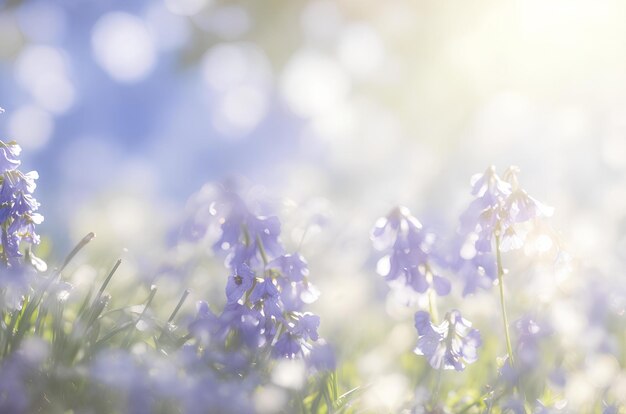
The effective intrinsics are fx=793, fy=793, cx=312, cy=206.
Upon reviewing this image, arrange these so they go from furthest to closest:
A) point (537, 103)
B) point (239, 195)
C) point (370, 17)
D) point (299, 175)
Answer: point (370, 17)
point (537, 103)
point (299, 175)
point (239, 195)

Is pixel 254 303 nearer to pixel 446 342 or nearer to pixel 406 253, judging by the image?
pixel 406 253

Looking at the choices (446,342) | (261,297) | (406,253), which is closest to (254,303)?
(261,297)

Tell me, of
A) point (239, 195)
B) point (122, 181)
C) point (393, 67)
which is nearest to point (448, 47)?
point (393, 67)

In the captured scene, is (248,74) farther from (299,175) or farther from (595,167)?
(595,167)

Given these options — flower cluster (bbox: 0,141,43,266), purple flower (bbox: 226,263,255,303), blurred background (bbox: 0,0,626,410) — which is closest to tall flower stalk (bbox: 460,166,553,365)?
purple flower (bbox: 226,263,255,303)

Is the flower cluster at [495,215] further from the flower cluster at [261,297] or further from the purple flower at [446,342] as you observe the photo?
the flower cluster at [261,297]

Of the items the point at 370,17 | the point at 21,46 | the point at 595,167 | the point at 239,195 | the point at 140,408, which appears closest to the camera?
the point at 140,408

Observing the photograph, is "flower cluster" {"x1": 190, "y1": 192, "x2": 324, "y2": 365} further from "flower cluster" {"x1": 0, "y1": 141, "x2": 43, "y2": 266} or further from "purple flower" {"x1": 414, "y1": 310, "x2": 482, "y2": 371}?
"flower cluster" {"x1": 0, "y1": 141, "x2": 43, "y2": 266}
